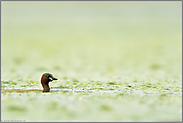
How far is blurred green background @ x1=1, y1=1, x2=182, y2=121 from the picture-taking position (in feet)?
29.3

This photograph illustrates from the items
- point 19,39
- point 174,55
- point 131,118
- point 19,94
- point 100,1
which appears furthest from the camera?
point 100,1

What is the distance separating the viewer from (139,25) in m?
40.4

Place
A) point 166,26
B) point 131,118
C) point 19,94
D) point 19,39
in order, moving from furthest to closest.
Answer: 1. point 166,26
2. point 19,39
3. point 19,94
4. point 131,118

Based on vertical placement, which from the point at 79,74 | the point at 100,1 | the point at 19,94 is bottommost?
the point at 19,94

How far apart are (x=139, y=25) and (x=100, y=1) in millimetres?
12160

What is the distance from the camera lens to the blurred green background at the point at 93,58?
8.92 meters

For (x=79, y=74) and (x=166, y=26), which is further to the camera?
(x=166, y=26)

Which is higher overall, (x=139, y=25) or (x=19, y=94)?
(x=139, y=25)

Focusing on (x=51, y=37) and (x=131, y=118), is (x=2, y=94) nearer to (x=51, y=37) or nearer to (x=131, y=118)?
(x=131, y=118)

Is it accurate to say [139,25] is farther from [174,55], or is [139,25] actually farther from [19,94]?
[19,94]

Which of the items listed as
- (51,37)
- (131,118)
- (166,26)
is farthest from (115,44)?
(131,118)

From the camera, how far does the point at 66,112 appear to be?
336 inches

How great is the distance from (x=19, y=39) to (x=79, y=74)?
15.8 meters

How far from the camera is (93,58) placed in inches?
850
